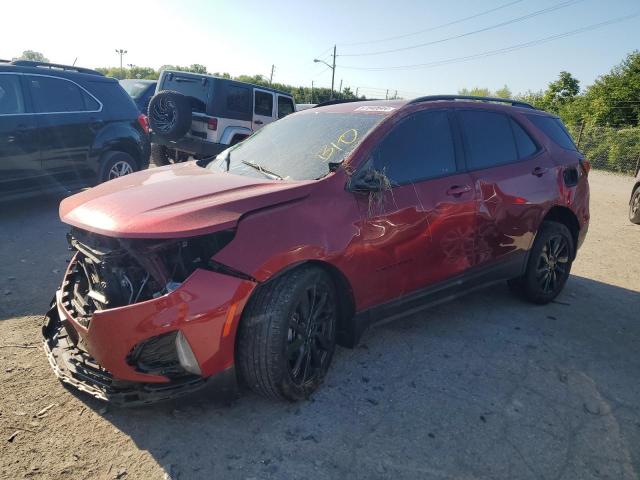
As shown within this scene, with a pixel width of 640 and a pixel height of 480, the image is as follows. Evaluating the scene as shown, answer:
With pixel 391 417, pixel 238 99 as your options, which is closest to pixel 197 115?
pixel 238 99

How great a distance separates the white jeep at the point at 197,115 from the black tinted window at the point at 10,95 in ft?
9.42

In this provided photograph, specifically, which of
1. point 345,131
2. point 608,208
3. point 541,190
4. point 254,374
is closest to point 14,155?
point 345,131

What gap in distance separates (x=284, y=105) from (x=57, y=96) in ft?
19.2

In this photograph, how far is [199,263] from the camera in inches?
96.8

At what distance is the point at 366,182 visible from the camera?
116 inches

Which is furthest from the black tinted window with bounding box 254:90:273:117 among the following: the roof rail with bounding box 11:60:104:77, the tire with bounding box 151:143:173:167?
the roof rail with bounding box 11:60:104:77

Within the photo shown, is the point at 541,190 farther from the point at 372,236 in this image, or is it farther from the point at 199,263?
the point at 199,263

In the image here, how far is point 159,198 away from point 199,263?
530 mm

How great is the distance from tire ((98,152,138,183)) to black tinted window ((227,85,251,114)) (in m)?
2.94

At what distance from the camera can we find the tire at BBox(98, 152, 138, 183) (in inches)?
269

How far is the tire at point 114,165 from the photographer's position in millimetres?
6836

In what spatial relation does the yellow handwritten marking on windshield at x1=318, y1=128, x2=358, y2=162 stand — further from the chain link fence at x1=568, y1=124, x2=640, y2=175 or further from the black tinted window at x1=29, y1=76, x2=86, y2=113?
the chain link fence at x1=568, y1=124, x2=640, y2=175

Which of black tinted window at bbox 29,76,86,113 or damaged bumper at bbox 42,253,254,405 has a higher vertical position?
black tinted window at bbox 29,76,86,113

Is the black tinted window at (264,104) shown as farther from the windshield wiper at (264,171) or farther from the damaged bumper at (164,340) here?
the damaged bumper at (164,340)
